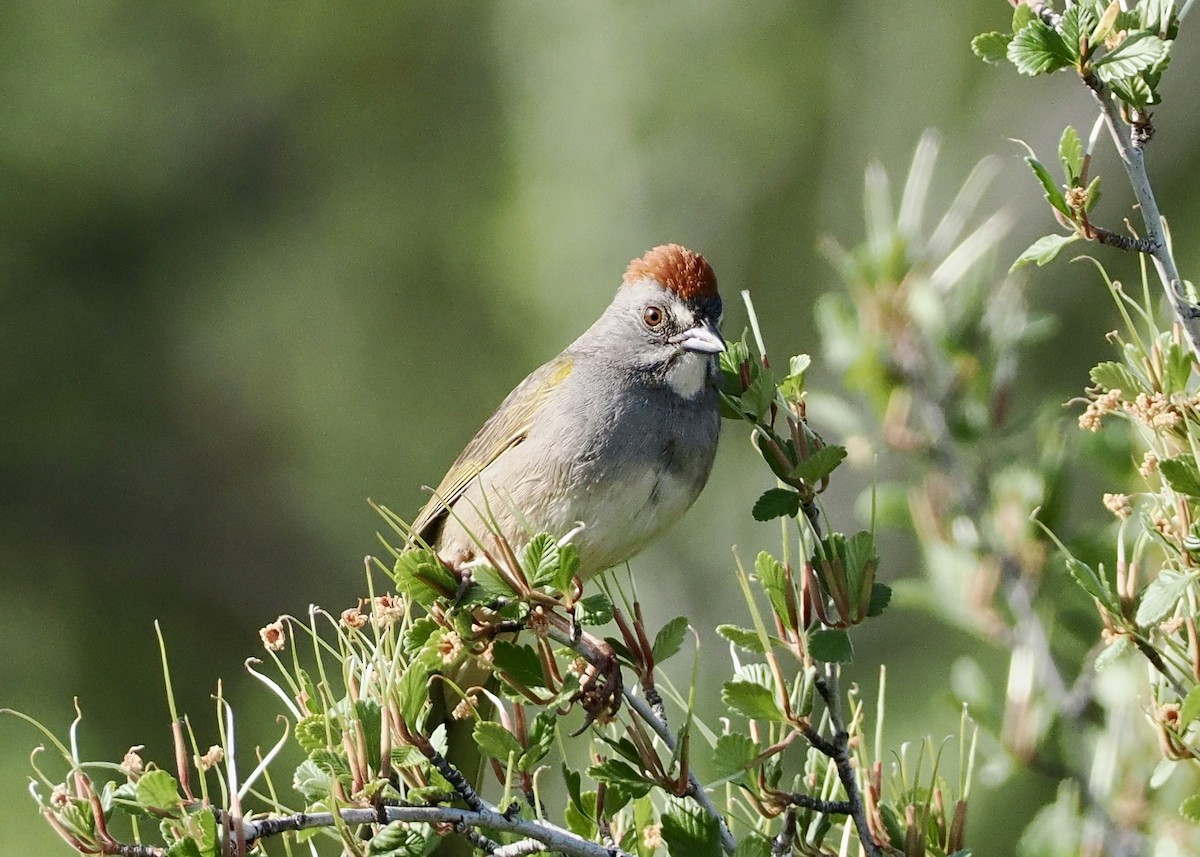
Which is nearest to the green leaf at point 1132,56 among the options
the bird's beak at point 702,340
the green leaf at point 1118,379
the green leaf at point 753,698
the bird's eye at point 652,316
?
the green leaf at point 1118,379

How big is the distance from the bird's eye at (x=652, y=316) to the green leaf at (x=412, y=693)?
2057 millimetres

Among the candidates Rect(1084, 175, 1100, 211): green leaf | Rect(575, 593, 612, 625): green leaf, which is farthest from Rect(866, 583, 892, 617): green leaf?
Rect(1084, 175, 1100, 211): green leaf

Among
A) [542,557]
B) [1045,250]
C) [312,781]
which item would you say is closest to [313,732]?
[312,781]

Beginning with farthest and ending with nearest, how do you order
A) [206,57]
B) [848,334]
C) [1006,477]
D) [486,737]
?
[206,57] → [848,334] → [1006,477] → [486,737]

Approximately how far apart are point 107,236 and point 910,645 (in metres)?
6.37

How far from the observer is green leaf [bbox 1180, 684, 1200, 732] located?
5.93 feet

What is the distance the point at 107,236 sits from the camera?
1091 cm

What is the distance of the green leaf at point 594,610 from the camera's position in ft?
7.21

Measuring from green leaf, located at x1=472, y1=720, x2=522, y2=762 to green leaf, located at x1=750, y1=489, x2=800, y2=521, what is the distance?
1.53ft

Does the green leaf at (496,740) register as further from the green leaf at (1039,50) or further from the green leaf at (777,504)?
the green leaf at (1039,50)

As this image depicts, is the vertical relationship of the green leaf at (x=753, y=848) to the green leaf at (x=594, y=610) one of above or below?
below

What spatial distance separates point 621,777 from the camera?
6.81ft

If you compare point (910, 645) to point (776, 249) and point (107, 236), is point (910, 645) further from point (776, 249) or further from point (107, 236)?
point (107, 236)

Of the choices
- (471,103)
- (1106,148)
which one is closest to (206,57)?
(471,103)
